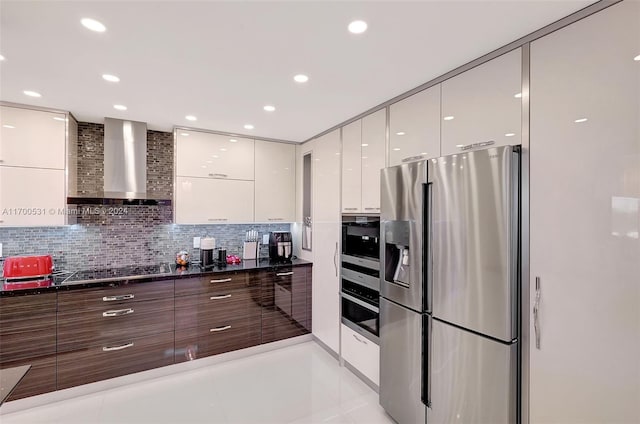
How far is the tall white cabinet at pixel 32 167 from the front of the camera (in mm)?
2504

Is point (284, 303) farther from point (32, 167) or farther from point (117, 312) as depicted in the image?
point (32, 167)

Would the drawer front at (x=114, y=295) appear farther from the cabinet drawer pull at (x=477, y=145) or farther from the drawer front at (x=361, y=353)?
the cabinet drawer pull at (x=477, y=145)

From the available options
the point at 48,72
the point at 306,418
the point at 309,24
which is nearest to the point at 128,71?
the point at 48,72

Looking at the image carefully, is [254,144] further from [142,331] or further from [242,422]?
[242,422]

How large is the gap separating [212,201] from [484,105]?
→ 9.20 feet

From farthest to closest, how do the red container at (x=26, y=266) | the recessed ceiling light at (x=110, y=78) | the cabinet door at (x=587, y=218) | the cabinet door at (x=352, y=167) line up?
1. the cabinet door at (x=352, y=167)
2. the red container at (x=26, y=266)
3. the recessed ceiling light at (x=110, y=78)
4. the cabinet door at (x=587, y=218)

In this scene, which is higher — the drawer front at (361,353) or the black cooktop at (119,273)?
the black cooktop at (119,273)

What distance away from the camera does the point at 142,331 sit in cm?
273

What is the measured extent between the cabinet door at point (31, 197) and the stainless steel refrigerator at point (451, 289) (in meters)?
2.92

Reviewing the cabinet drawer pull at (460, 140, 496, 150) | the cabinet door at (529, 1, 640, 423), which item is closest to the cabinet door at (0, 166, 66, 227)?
A: the cabinet drawer pull at (460, 140, 496, 150)

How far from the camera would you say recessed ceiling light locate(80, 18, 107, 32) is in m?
1.45

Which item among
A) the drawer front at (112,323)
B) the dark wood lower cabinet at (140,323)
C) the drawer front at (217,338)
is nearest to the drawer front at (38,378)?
the dark wood lower cabinet at (140,323)

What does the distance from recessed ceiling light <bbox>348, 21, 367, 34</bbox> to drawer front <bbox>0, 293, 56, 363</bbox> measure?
2987 millimetres

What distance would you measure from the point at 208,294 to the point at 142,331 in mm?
635
